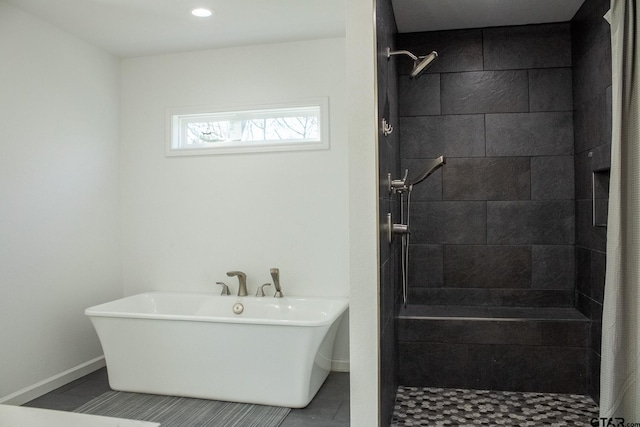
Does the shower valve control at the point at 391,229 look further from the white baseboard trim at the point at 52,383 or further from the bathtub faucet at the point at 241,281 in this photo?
the white baseboard trim at the point at 52,383

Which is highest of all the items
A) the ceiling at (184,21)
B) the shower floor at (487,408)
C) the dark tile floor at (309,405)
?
the ceiling at (184,21)

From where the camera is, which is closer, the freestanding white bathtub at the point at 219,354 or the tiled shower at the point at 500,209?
the freestanding white bathtub at the point at 219,354

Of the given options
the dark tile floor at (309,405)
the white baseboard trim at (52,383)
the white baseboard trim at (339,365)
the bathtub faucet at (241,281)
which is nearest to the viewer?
the dark tile floor at (309,405)

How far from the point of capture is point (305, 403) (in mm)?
3180

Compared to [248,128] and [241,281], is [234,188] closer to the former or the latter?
[248,128]

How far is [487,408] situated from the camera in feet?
10.1

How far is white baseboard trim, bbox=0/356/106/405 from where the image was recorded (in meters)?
3.27

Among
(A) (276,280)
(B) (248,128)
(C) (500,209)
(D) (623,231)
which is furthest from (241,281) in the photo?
(D) (623,231)

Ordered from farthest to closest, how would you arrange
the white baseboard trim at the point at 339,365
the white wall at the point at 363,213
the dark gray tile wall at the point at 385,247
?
the white baseboard trim at the point at 339,365 → the dark gray tile wall at the point at 385,247 → the white wall at the point at 363,213

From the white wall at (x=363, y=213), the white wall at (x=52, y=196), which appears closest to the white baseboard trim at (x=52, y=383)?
the white wall at (x=52, y=196)

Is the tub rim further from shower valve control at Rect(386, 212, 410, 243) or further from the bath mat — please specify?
shower valve control at Rect(386, 212, 410, 243)

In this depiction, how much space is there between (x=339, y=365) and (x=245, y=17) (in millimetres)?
2777

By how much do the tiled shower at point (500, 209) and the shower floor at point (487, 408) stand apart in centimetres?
9

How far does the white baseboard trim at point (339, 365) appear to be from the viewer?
3904 mm
